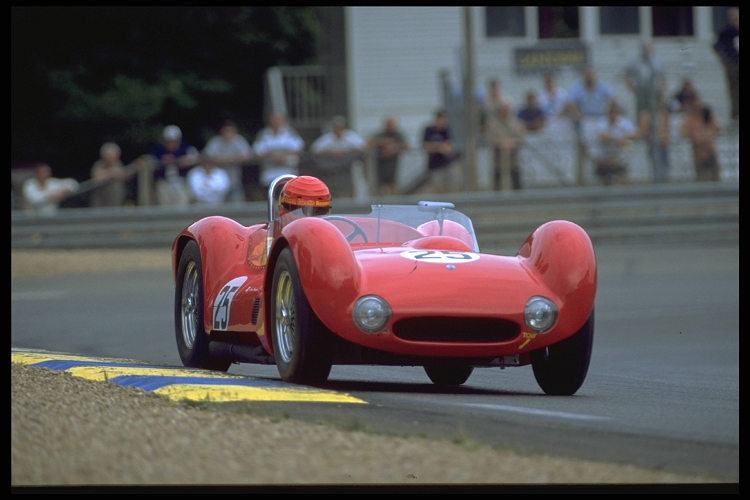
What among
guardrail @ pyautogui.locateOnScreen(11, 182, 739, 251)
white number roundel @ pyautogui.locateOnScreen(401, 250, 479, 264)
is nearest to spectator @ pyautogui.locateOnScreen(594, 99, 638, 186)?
guardrail @ pyautogui.locateOnScreen(11, 182, 739, 251)

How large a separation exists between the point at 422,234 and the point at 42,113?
2580 centimetres

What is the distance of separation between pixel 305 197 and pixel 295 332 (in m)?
1.45

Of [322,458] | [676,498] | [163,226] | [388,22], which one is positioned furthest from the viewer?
[388,22]

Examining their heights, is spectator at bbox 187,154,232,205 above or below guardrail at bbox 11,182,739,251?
above

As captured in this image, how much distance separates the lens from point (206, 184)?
18938mm

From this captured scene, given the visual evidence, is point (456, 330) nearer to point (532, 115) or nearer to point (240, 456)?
point (240, 456)

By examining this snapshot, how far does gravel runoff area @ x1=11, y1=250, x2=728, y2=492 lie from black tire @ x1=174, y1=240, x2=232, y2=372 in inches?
107

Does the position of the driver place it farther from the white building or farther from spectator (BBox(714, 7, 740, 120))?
the white building

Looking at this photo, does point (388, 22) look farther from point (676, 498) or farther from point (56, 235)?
point (676, 498)

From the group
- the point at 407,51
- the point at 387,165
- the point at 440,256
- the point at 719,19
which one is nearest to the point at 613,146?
the point at 387,165

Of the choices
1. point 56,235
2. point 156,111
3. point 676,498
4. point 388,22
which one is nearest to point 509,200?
point 56,235

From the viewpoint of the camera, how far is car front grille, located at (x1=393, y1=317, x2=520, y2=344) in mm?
7066

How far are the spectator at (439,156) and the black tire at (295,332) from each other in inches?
483

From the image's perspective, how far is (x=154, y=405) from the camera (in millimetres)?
6008
